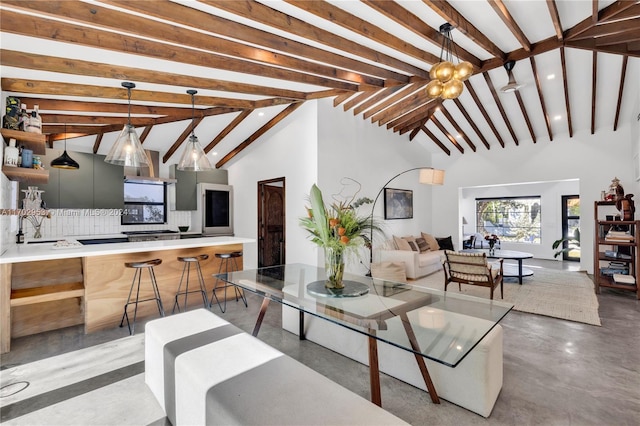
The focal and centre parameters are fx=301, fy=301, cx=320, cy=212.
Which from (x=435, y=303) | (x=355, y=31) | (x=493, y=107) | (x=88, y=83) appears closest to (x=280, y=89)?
(x=355, y=31)

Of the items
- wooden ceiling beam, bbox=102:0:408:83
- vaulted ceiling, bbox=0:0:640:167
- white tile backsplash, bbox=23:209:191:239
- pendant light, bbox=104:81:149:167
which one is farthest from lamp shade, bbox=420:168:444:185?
white tile backsplash, bbox=23:209:191:239

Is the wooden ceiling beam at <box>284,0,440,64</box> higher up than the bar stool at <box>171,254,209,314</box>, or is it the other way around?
the wooden ceiling beam at <box>284,0,440,64</box>

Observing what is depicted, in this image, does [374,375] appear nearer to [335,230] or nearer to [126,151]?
[335,230]

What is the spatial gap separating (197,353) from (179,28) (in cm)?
256

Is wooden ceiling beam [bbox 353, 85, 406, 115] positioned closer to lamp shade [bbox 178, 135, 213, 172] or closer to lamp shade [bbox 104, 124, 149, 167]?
lamp shade [bbox 178, 135, 213, 172]

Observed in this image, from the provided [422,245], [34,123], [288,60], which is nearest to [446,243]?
[422,245]

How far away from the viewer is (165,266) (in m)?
3.96

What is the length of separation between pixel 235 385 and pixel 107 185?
5.18 m

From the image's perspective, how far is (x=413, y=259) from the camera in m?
5.88

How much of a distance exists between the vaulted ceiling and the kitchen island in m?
1.75

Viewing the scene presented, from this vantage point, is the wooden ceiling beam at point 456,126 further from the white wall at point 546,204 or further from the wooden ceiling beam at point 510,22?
the wooden ceiling beam at point 510,22

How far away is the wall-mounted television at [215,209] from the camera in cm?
632

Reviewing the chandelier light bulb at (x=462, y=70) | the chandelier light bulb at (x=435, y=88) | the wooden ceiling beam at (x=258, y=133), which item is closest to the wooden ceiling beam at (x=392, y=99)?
the wooden ceiling beam at (x=258, y=133)

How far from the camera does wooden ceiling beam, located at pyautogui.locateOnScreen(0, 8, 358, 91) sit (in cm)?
215
